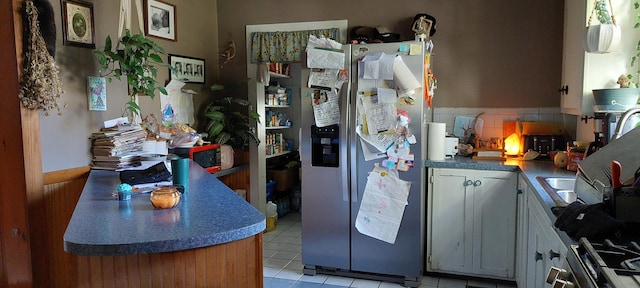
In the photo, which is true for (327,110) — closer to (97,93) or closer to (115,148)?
(115,148)

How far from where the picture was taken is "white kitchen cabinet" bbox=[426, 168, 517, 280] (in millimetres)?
3076

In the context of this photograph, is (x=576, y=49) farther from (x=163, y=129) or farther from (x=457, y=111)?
(x=163, y=129)

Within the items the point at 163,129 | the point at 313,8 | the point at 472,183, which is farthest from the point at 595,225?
the point at 313,8

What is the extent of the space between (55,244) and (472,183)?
276cm

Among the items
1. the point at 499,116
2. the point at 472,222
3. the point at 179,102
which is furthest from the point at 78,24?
the point at 499,116

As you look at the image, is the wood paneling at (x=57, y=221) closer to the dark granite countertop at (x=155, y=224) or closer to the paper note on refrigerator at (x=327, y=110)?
the dark granite countertop at (x=155, y=224)

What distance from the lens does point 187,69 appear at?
13.1ft

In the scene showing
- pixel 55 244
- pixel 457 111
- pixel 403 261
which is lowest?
pixel 403 261

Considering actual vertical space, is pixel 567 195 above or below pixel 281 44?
below

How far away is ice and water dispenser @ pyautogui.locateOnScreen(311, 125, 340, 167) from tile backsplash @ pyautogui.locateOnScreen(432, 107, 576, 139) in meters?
1.07

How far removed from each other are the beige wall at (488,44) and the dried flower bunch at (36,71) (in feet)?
7.82

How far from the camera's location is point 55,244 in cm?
278

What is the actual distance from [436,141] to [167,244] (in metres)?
2.37

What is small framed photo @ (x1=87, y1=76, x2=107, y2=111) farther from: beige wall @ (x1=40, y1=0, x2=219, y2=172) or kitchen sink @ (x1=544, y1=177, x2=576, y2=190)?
kitchen sink @ (x1=544, y1=177, x2=576, y2=190)
